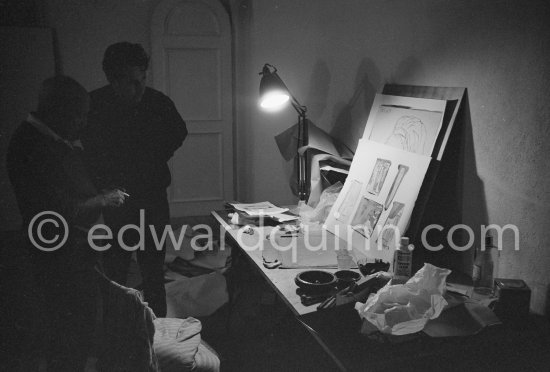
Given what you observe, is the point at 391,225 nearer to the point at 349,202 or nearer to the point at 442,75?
the point at 349,202

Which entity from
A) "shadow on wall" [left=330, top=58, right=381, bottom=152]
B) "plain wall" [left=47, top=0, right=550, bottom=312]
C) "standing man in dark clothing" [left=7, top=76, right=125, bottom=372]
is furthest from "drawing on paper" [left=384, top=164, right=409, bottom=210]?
"standing man in dark clothing" [left=7, top=76, right=125, bottom=372]

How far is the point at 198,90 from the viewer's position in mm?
4480

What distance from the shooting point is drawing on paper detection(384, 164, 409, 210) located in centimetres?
181

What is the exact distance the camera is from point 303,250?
6.13 ft

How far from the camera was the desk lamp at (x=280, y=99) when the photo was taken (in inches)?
94.9

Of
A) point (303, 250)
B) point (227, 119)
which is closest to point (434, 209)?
point (303, 250)

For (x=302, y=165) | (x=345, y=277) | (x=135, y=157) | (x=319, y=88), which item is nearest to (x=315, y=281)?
(x=345, y=277)

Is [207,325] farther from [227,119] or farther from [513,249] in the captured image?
[227,119]

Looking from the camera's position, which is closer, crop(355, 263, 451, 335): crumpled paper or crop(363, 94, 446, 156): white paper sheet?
crop(355, 263, 451, 335): crumpled paper

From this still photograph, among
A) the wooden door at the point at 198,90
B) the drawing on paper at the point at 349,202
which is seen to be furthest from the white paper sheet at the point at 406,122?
the wooden door at the point at 198,90
